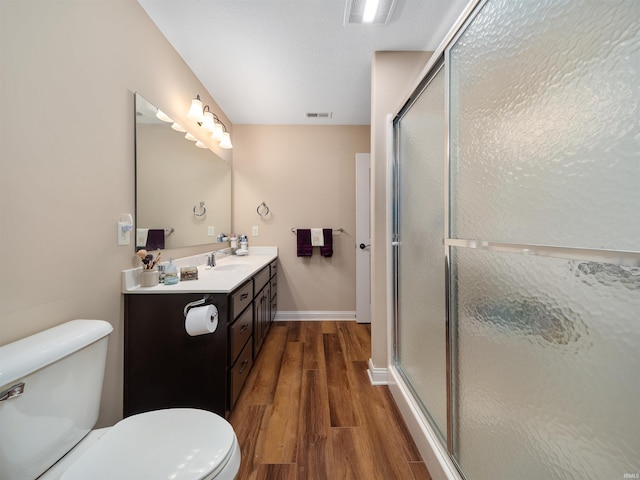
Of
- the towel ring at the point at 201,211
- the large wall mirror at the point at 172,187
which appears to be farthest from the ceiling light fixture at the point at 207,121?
the towel ring at the point at 201,211

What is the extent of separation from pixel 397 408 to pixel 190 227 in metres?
1.95

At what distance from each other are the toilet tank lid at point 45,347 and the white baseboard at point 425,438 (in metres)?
1.39

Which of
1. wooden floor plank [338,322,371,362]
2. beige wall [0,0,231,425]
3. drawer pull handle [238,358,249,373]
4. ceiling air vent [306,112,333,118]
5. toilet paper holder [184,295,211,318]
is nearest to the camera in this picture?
beige wall [0,0,231,425]

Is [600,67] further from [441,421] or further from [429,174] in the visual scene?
[441,421]

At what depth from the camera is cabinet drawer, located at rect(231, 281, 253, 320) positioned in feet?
4.35

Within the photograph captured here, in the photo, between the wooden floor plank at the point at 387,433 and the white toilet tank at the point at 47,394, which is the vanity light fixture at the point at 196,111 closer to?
the white toilet tank at the point at 47,394

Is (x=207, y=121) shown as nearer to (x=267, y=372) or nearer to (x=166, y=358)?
(x=166, y=358)

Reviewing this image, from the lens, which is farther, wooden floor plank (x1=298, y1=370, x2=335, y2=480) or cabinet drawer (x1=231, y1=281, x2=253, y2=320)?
cabinet drawer (x1=231, y1=281, x2=253, y2=320)

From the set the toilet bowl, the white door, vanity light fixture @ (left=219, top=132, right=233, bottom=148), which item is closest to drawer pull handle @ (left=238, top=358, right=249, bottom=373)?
the toilet bowl

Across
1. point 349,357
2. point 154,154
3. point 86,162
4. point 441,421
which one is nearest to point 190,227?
point 154,154

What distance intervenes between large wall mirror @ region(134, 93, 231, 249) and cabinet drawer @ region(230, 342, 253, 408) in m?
0.87

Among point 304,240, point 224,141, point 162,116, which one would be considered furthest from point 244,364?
point 224,141

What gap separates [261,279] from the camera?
2.02 meters

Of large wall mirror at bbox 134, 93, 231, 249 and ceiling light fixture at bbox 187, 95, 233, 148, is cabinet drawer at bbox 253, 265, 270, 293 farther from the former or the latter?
ceiling light fixture at bbox 187, 95, 233, 148
